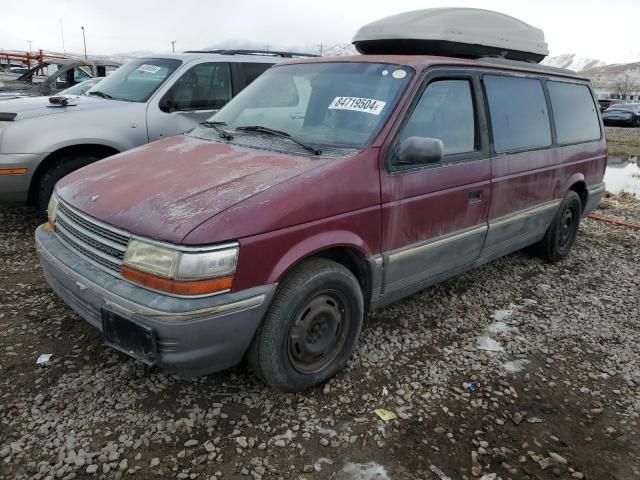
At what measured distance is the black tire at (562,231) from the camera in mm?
4910

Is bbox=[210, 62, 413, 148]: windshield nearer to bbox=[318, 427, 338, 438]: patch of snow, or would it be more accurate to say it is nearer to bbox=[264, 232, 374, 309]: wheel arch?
bbox=[264, 232, 374, 309]: wheel arch

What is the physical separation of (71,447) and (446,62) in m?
3.21

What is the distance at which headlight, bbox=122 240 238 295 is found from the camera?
2.22m

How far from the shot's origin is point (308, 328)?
2.77 meters

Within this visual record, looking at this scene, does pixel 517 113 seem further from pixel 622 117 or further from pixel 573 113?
pixel 622 117

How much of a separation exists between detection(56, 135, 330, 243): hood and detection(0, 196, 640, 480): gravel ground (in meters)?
0.99

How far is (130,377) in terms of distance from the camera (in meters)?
2.88

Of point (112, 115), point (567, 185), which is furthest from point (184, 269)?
point (567, 185)

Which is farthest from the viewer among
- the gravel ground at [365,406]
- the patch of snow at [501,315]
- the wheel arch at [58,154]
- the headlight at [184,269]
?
the wheel arch at [58,154]

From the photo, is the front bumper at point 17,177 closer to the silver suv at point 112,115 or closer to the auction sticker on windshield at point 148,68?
the silver suv at point 112,115

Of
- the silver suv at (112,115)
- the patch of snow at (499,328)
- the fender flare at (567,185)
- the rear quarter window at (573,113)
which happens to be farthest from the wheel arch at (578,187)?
the silver suv at (112,115)

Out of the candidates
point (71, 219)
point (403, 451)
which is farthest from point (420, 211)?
point (71, 219)

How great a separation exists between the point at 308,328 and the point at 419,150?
1.21 meters

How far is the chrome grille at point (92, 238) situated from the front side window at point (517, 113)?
2.77 meters
